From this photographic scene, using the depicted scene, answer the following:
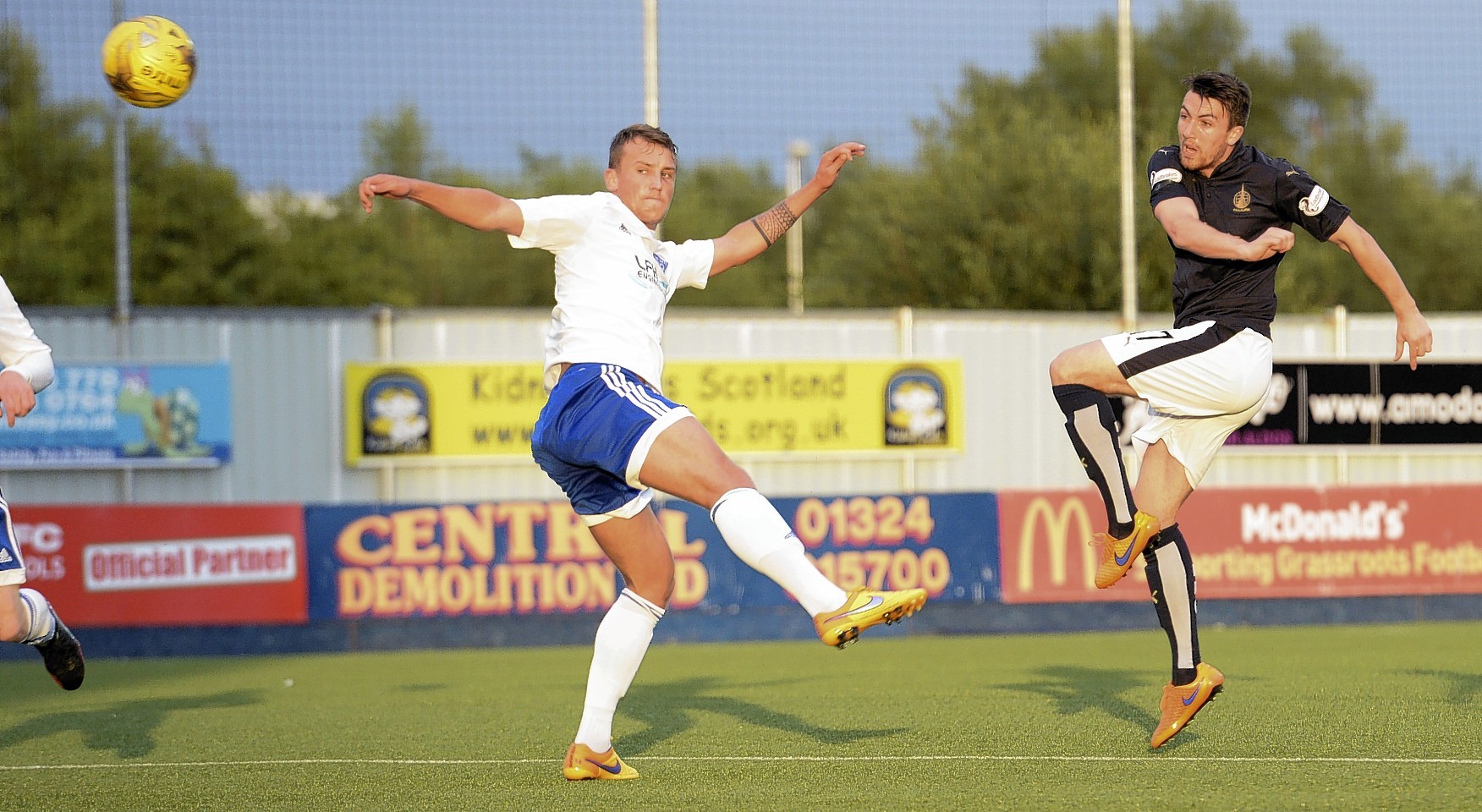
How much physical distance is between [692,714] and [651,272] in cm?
260

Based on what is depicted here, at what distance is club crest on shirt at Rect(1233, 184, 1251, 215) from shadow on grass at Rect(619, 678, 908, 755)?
92.6 inches

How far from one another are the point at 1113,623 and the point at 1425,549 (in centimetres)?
280

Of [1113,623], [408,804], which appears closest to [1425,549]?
[1113,623]

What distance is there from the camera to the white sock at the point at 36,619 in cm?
575

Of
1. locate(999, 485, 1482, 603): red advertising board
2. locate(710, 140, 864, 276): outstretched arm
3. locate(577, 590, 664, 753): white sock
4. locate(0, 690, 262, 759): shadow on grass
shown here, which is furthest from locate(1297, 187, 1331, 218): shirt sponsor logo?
locate(999, 485, 1482, 603): red advertising board

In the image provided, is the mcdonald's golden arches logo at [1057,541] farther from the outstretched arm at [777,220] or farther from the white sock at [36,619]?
the white sock at [36,619]

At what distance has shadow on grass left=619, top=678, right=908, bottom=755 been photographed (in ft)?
20.7

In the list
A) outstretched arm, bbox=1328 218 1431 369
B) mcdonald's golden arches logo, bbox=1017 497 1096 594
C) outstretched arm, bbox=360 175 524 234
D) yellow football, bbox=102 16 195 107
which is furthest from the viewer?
mcdonald's golden arches logo, bbox=1017 497 1096 594

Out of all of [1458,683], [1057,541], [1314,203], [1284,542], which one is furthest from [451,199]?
[1284,542]

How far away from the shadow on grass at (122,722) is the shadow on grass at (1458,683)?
5497 mm

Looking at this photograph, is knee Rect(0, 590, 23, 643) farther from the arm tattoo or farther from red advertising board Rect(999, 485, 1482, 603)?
red advertising board Rect(999, 485, 1482, 603)

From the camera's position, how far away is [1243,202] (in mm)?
5742

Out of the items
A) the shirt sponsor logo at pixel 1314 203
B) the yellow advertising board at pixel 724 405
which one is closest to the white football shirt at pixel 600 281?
the shirt sponsor logo at pixel 1314 203

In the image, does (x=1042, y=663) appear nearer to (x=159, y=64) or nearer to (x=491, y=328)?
(x=159, y=64)
